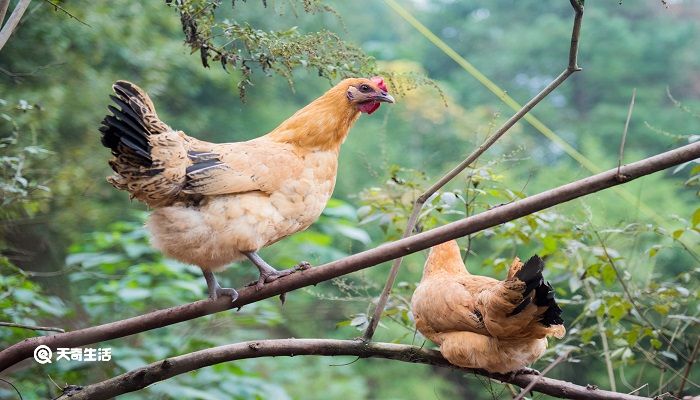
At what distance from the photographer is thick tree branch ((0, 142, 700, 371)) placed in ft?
5.33

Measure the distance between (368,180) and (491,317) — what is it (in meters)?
5.31

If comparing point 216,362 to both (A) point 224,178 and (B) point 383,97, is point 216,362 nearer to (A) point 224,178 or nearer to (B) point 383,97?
(A) point 224,178

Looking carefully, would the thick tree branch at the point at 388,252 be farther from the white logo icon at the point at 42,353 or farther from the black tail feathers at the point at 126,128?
the black tail feathers at the point at 126,128

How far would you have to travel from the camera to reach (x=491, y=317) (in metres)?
2.30

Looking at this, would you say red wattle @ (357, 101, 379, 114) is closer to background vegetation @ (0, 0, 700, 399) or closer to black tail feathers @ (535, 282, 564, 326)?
background vegetation @ (0, 0, 700, 399)

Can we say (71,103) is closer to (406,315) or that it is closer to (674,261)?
(406,315)

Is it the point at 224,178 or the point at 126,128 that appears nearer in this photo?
the point at 126,128

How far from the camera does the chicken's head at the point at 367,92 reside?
247cm

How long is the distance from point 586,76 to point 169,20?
5017 mm

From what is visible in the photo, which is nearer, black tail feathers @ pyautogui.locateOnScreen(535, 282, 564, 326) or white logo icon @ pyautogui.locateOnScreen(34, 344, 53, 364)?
white logo icon @ pyautogui.locateOnScreen(34, 344, 53, 364)

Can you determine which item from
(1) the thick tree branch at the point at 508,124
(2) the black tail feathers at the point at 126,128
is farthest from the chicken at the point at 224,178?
(1) the thick tree branch at the point at 508,124

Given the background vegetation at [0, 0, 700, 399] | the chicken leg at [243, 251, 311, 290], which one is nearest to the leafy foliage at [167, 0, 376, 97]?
the background vegetation at [0, 0, 700, 399]

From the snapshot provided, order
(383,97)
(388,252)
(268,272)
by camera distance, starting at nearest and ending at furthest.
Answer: (388,252) → (268,272) → (383,97)

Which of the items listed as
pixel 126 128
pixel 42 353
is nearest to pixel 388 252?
pixel 126 128
